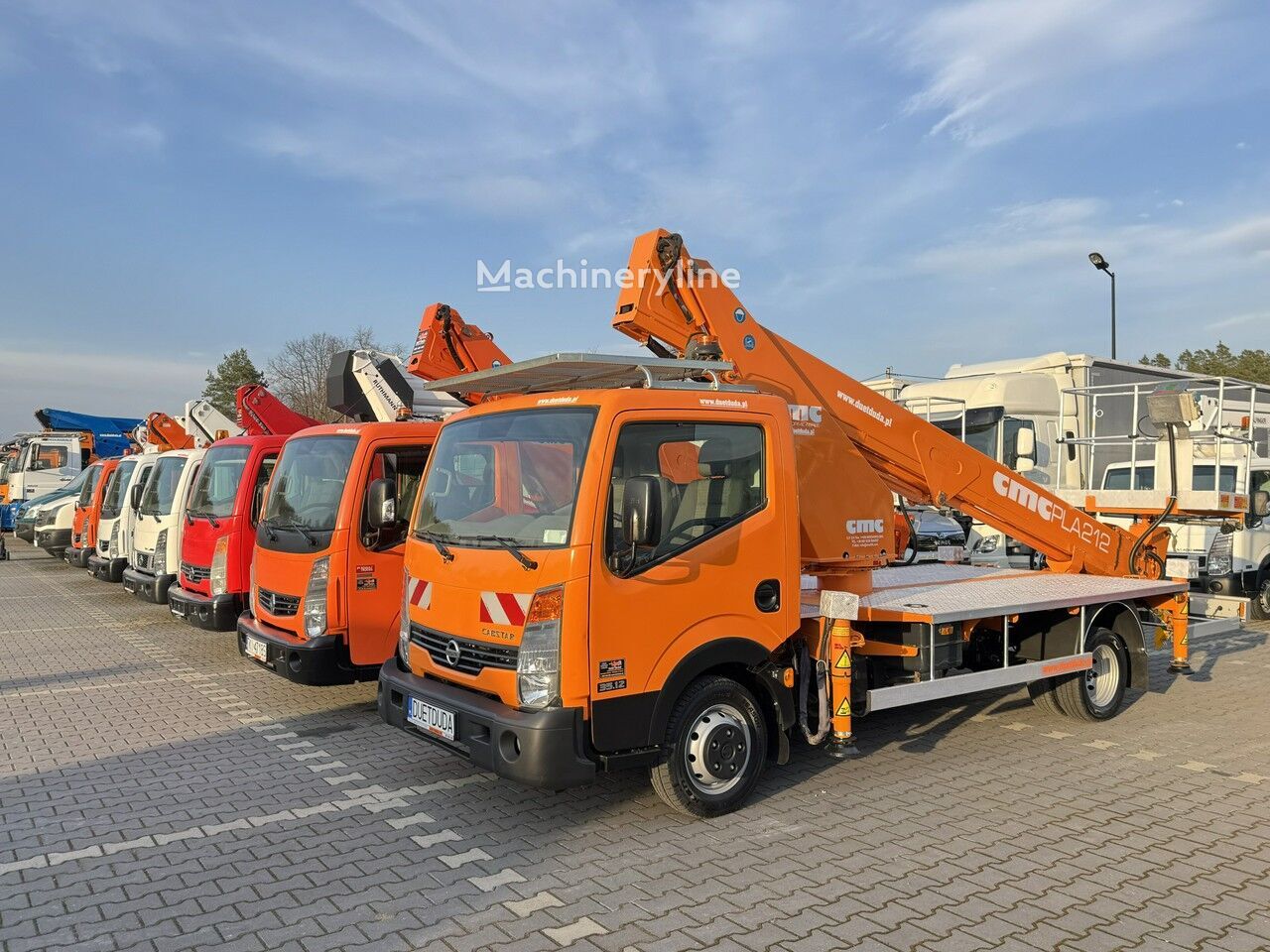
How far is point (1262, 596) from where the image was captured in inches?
464

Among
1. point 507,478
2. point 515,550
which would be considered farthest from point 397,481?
point 515,550

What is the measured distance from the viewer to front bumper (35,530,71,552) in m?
18.0

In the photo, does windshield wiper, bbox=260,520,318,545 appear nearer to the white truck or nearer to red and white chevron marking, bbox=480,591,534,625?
red and white chevron marking, bbox=480,591,534,625

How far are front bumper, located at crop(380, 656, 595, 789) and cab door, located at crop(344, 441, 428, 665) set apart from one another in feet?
7.34

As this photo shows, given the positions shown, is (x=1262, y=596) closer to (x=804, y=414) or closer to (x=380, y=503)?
(x=804, y=414)

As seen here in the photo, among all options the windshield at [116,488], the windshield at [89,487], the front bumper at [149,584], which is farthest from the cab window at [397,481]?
the windshield at [89,487]

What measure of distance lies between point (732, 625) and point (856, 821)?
1246 mm

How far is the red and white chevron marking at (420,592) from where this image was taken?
508 cm

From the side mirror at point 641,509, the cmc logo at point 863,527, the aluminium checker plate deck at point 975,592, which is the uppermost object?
the side mirror at point 641,509

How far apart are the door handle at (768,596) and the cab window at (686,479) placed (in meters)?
0.40

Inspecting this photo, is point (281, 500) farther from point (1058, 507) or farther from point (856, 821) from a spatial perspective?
point (1058, 507)

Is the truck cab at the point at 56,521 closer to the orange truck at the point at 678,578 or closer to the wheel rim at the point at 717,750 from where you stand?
the orange truck at the point at 678,578

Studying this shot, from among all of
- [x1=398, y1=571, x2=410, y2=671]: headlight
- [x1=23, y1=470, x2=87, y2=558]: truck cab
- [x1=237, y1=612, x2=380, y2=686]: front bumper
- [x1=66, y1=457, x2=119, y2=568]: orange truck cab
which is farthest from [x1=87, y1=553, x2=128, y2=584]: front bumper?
[x1=398, y1=571, x2=410, y2=671]: headlight

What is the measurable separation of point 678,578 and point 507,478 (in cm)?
107
